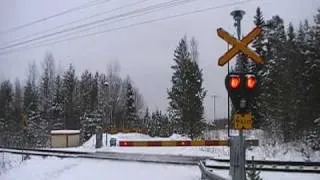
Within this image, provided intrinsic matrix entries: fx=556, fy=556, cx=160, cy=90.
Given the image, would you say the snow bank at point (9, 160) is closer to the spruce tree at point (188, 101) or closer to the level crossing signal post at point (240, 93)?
the level crossing signal post at point (240, 93)

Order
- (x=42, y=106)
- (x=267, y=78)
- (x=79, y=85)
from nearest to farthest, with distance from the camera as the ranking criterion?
→ (x=267, y=78), (x=42, y=106), (x=79, y=85)

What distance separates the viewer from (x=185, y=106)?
63375 mm

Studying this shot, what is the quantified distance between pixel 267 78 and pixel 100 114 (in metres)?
29.5

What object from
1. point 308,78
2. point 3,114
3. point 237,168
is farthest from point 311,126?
point 3,114

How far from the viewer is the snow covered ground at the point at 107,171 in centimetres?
2102

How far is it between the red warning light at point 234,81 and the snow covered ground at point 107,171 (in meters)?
8.03

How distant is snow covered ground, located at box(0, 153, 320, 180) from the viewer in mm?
21016

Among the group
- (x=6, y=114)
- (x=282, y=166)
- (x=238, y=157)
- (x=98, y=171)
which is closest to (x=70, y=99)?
(x=6, y=114)

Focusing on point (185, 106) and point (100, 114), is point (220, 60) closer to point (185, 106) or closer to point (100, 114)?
point (185, 106)

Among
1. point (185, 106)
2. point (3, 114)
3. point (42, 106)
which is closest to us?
point (185, 106)

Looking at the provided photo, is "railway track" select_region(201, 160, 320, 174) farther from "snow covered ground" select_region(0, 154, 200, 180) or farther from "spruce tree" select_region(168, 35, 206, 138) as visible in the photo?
"spruce tree" select_region(168, 35, 206, 138)

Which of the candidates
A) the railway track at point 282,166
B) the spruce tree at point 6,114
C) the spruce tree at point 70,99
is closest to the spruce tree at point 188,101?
the spruce tree at point 6,114

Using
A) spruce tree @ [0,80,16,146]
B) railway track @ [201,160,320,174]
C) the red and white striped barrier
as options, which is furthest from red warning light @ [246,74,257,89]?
spruce tree @ [0,80,16,146]

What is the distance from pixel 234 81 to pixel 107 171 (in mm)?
12843
